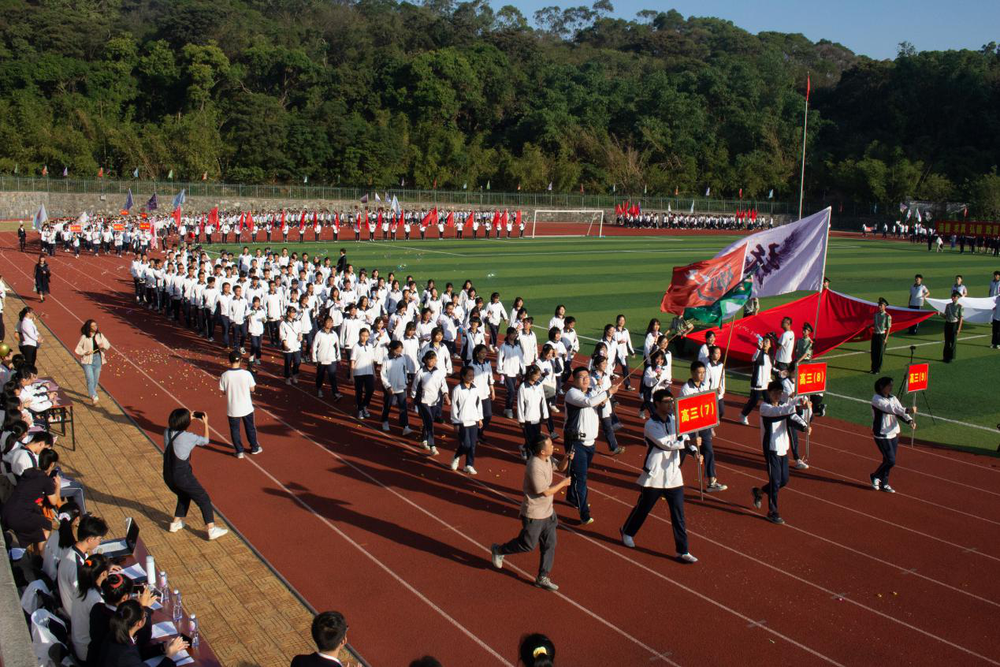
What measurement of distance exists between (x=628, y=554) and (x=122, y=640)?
5.33 metres

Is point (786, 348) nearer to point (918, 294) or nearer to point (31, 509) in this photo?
point (918, 294)

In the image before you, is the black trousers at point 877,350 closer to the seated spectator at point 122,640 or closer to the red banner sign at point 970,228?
the seated spectator at point 122,640

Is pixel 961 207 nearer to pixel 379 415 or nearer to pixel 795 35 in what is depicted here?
pixel 379 415

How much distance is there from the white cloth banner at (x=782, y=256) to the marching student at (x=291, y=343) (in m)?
8.42

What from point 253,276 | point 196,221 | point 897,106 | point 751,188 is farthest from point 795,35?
point 253,276

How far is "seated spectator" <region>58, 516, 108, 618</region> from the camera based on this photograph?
255 inches

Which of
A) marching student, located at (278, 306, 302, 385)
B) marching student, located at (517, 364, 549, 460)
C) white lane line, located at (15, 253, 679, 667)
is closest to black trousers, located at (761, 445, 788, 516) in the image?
marching student, located at (517, 364, 549, 460)

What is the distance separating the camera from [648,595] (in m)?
8.12

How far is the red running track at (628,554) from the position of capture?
734 cm

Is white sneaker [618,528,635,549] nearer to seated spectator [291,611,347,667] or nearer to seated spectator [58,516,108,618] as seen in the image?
seated spectator [291,611,347,667]

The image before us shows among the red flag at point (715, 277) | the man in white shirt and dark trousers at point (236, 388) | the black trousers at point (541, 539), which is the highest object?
the red flag at point (715, 277)

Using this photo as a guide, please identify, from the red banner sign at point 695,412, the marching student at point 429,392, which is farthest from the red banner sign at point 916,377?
the marching student at point 429,392

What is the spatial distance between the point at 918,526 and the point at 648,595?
13.1ft

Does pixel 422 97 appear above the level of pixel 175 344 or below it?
above
